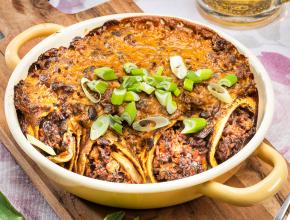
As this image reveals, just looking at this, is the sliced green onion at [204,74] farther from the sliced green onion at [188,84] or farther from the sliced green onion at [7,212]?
the sliced green onion at [7,212]

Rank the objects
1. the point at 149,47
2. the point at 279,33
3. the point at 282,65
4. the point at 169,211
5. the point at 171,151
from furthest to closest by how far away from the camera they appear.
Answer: the point at 279,33
the point at 282,65
the point at 149,47
the point at 169,211
the point at 171,151

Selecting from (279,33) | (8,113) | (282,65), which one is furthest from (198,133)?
(279,33)

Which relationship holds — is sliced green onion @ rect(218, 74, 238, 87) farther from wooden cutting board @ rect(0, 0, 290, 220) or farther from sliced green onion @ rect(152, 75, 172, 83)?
wooden cutting board @ rect(0, 0, 290, 220)

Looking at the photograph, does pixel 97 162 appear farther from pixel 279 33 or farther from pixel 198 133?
pixel 279 33

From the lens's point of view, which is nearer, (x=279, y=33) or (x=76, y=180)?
(x=76, y=180)

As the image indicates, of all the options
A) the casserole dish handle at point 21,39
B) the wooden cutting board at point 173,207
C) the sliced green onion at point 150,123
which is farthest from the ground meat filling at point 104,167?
the casserole dish handle at point 21,39

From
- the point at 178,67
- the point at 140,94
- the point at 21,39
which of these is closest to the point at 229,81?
the point at 178,67

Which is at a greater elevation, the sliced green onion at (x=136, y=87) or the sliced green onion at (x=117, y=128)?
the sliced green onion at (x=136, y=87)

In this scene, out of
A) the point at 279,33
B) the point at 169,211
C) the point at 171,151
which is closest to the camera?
the point at 171,151
